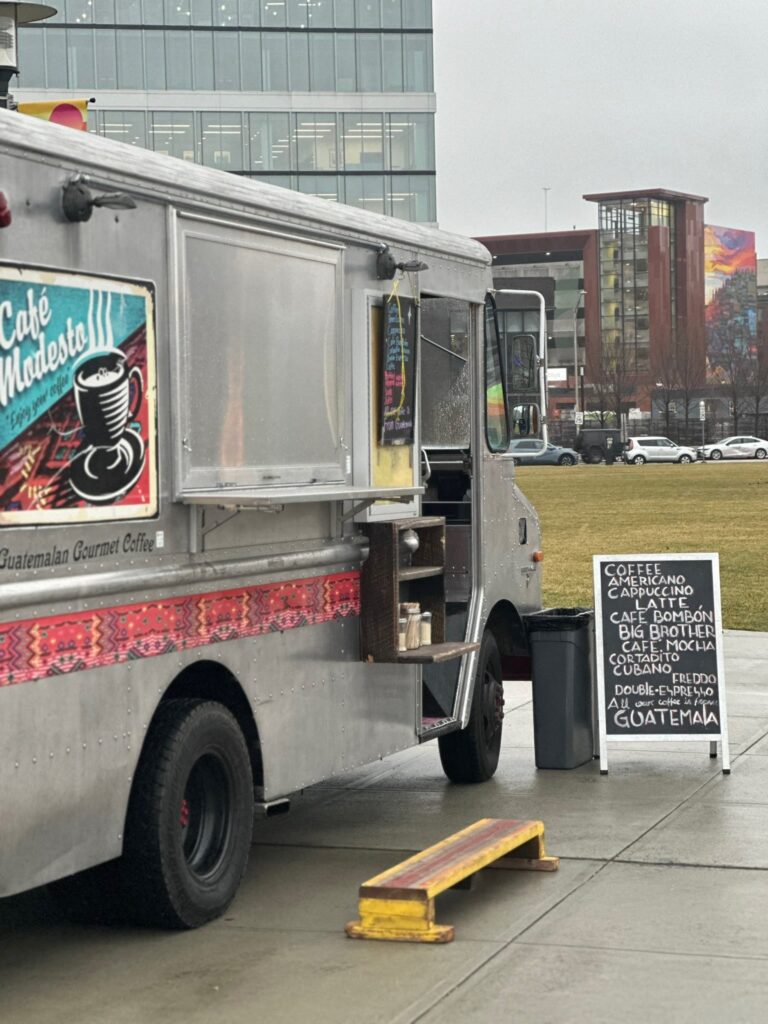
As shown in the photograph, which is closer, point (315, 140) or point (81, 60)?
point (81, 60)

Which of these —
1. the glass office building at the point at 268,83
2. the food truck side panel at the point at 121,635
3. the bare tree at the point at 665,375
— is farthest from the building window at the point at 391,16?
the food truck side panel at the point at 121,635

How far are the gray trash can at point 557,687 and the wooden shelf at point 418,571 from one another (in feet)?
5.26

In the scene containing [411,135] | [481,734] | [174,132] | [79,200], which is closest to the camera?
[79,200]

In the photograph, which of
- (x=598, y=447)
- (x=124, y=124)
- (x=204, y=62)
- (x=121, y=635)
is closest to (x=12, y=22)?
(x=121, y=635)

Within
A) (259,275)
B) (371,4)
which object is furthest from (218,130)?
(259,275)

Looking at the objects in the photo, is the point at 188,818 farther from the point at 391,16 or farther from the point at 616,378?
the point at 616,378

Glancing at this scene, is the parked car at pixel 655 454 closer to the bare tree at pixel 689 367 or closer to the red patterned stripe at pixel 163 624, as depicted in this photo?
the bare tree at pixel 689 367

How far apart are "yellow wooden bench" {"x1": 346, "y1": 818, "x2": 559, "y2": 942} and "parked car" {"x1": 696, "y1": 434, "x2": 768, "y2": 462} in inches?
2956

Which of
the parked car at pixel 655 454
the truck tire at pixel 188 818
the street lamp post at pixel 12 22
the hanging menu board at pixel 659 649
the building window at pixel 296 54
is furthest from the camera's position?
the parked car at pixel 655 454

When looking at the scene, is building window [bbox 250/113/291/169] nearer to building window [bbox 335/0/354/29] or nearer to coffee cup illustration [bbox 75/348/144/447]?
building window [bbox 335/0/354/29]

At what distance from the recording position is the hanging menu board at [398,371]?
799 centimetres

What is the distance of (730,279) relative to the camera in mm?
183250

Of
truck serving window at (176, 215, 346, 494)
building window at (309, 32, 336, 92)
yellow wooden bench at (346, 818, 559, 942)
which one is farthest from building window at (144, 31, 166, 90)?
yellow wooden bench at (346, 818, 559, 942)

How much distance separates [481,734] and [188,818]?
3.04 metres
